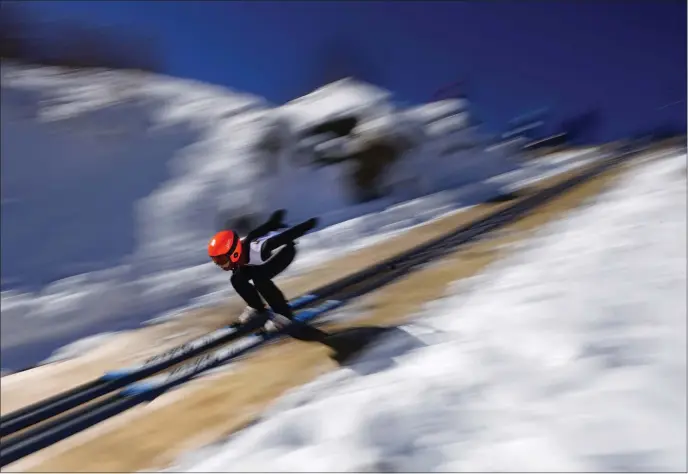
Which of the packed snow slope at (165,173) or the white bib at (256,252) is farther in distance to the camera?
the packed snow slope at (165,173)

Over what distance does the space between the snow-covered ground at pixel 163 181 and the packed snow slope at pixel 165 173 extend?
0.03m

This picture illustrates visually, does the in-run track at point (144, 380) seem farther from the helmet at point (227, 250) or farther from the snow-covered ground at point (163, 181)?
the snow-covered ground at point (163, 181)

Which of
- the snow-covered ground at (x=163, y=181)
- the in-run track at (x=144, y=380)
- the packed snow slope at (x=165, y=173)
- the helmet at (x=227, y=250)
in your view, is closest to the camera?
the in-run track at (x=144, y=380)

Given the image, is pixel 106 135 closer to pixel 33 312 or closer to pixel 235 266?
pixel 33 312

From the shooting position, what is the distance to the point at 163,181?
1363 cm

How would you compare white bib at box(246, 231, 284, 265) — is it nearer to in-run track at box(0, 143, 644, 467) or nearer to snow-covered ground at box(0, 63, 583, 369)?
in-run track at box(0, 143, 644, 467)

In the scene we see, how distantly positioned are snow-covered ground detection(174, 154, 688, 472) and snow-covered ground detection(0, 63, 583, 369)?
470 cm

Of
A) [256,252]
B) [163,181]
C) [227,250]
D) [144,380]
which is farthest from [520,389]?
[163,181]

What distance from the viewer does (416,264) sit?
6.36m

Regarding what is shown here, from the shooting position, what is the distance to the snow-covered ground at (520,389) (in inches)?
104

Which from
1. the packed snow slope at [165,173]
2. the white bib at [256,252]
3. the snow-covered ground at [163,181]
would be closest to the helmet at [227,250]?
the white bib at [256,252]

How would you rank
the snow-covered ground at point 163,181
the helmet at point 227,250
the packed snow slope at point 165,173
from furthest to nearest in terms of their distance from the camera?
the packed snow slope at point 165,173 → the snow-covered ground at point 163,181 → the helmet at point 227,250

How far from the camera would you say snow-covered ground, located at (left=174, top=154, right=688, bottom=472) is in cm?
263

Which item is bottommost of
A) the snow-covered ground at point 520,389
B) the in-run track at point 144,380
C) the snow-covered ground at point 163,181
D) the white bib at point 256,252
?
the snow-covered ground at point 520,389
